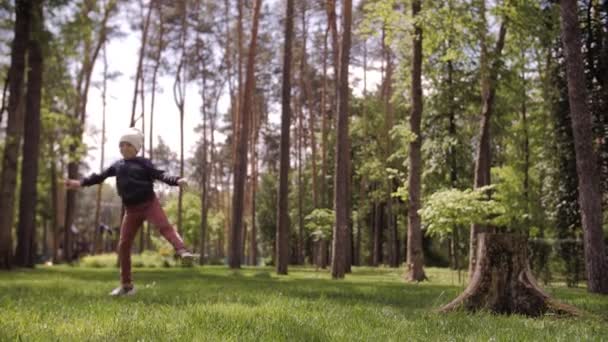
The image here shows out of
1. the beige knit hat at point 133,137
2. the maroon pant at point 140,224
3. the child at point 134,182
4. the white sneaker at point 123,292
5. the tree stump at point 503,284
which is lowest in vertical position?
the white sneaker at point 123,292

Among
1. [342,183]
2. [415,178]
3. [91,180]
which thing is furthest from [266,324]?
[415,178]

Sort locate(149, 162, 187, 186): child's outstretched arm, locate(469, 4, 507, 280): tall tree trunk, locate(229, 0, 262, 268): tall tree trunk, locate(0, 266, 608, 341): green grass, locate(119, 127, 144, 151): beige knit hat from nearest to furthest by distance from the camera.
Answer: locate(0, 266, 608, 341): green grass → locate(149, 162, 187, 186): child's outstretched arm → locate(119, 127, 144, 151): beige knit hat → locate(469, 4, 507, 280): tall tree trunk → locate(229, 0, 262, 268): tall tree trunk

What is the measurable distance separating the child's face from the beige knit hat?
0.05m

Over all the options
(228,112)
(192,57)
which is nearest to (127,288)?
(192,57)

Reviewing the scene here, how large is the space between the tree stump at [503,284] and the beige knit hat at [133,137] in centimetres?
450

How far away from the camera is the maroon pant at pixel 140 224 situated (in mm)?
7156

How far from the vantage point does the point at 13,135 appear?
18.7 metres

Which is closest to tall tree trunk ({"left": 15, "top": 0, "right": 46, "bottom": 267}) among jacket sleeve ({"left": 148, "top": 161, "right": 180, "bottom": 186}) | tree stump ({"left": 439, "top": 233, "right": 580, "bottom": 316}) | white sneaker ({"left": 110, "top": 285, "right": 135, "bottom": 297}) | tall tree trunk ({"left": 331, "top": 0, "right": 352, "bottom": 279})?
tall tree trunk ({"left": 331, "top": 0, "right": 352, "bottom": 279})

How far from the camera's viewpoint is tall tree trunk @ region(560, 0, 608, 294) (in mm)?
12109

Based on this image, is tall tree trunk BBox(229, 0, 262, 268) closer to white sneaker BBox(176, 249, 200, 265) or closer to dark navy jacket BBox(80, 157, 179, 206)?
dark navy jacket BBox(80, 157, 179, 206)

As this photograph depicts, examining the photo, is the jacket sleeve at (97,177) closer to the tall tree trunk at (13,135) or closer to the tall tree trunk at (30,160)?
the tall tree trunk at (13,135)

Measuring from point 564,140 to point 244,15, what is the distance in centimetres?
2002

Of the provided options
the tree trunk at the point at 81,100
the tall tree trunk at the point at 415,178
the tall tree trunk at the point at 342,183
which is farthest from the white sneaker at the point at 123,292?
the tree trunk at the point at 81,100

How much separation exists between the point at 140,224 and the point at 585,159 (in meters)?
9.44
